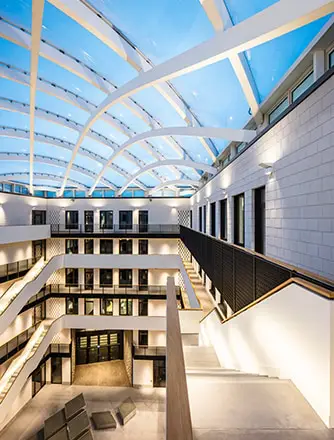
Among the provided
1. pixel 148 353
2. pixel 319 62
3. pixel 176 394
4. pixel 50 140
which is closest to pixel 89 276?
pixel 148 353

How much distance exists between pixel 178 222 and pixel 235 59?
1819 cm

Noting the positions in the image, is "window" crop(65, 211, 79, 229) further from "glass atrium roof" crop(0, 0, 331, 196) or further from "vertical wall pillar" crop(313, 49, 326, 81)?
"vertical wall pillar" crop(313, 49, 326, 81)

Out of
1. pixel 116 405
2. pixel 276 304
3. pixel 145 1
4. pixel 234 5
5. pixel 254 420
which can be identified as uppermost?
pixel 145 1

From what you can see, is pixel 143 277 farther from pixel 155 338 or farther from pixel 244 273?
pixel 244 273

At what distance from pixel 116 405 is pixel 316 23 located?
1641 cm

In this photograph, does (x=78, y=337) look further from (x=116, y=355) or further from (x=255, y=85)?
(x=255, y=85)

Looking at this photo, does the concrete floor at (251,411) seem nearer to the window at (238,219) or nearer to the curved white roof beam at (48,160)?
the window at (238,219)

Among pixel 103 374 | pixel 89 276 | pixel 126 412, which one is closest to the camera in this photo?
pixel 126 412

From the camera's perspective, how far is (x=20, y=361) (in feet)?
47.0

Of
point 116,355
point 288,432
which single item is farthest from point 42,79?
point 116,355

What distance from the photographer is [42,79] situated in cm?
1155

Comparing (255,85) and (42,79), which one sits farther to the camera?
(42,79)

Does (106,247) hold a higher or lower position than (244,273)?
lower

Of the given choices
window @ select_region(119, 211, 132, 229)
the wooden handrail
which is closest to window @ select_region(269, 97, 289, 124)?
the wooden handrail
